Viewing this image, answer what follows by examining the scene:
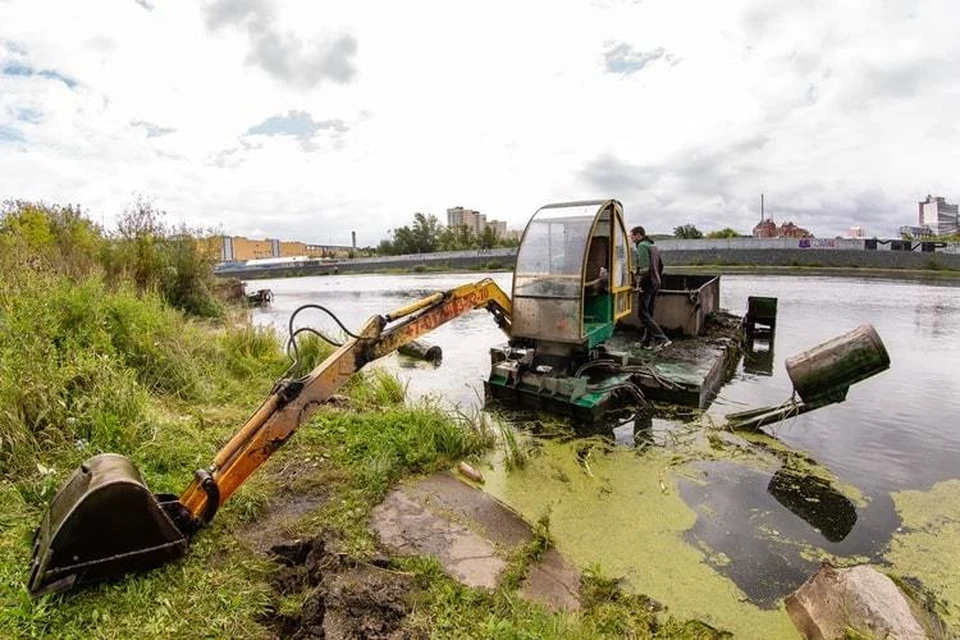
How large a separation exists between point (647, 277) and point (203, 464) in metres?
7.00

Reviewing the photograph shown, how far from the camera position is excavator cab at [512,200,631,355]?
6.14m

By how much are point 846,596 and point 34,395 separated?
549 centimetres

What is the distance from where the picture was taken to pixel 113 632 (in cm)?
241

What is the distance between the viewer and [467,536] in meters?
3.62

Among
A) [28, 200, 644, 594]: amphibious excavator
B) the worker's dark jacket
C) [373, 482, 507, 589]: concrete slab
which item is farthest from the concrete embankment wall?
[373, 482, 507, 589]: concrete slab

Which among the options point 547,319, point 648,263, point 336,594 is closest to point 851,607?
point 336,594

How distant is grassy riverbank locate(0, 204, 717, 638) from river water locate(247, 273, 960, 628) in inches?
43.1

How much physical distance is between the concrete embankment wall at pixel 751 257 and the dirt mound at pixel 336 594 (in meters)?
21.7

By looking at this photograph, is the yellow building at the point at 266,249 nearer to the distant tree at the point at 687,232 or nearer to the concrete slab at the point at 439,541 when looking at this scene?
the distant tree at the point at 687,232

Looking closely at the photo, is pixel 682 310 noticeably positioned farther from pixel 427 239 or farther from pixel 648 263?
pixel 427 239

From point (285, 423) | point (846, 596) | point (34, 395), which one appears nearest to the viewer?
point (846, 596)

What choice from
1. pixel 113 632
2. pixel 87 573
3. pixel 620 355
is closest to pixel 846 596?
pixel 113 632

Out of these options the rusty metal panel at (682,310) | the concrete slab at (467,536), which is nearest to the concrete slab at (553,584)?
the concrete slab at (467,536)

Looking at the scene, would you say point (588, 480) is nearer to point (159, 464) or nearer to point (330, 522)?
point (330, 522)
